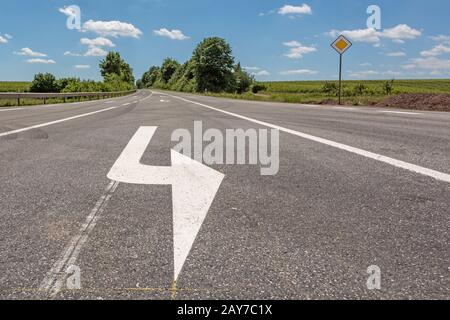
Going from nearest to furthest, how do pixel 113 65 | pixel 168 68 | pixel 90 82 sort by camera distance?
pixel 90 82, pixel 113 65, pixel 168 68

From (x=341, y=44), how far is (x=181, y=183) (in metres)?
18.4

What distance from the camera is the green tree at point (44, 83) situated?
7281 centimetres

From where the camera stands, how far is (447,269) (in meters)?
1.66

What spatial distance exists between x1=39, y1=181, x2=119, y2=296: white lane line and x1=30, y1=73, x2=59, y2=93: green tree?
79.0 m

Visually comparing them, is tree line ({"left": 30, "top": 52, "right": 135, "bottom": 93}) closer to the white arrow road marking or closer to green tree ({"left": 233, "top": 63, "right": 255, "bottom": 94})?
green tree ({"left": 233, "top": 63, "right": 255, "bottom": 94})

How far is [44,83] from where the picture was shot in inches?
2876

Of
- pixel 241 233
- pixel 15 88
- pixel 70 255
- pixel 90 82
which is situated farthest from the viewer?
pixel 15 88

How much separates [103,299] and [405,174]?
286 cm

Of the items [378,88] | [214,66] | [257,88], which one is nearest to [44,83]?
[214,66]

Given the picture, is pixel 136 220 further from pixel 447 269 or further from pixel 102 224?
pixel 447 269

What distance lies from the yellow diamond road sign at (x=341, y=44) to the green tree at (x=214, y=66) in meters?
63.8

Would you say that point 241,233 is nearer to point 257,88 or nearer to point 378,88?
point 378,88

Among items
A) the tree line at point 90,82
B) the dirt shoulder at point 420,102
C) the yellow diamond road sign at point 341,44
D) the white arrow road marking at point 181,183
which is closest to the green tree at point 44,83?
the tree line at point 90,82

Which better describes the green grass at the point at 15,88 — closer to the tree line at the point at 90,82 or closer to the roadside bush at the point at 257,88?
the tree line at the point at 90,82
